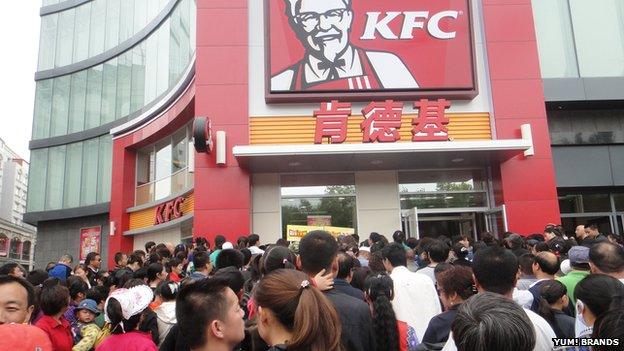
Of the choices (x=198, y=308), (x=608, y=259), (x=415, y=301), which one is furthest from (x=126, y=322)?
(x=608, y=259)

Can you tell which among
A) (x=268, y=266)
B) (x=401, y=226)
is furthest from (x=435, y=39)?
(x=268, y=266)

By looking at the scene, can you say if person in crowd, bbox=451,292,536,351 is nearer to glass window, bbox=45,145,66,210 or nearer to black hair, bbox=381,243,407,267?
black hair, bbox=381,243,407,267

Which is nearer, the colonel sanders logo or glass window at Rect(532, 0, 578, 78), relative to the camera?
the colonel sanders logo

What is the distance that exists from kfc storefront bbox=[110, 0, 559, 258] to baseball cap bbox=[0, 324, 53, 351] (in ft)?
28.8

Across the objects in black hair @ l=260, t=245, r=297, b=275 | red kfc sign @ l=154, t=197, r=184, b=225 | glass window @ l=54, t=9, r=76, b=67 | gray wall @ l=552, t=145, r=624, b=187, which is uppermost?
glass window @ l=54, t=9, r=76, b=67

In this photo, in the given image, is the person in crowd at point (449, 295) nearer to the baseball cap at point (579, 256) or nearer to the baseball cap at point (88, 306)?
the baseball cap at point (579, 256)

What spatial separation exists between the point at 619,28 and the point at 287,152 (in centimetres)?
1178

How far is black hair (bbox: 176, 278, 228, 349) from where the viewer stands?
2387 millimetres

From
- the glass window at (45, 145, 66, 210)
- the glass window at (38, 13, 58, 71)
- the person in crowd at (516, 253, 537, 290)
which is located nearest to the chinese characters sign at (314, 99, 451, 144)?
the person in crowd at (516, 253, 537, 290)

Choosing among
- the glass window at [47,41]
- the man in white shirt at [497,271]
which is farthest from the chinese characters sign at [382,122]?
the glass window at [47,41]

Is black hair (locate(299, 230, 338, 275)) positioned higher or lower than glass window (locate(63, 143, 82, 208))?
lower

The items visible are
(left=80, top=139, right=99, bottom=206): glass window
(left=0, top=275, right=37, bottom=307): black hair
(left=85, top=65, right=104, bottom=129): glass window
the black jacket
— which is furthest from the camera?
(left=85, top=65, right=104, bottom=129): glass window

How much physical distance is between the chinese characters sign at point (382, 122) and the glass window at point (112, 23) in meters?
15.6

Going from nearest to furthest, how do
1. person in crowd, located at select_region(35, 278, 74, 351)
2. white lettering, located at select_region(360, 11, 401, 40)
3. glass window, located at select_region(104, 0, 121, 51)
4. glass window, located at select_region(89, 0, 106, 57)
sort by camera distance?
person in crowd, located at select_region(35, 278, 74, 351) → white lettering, located at select_region(360, 11, 401, 40) → glass window, located at select_region(104, 0, 121, 51) → glass window, located at select_region(89, 0, 106, 57)
